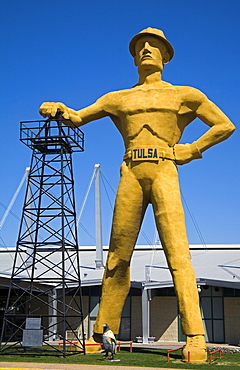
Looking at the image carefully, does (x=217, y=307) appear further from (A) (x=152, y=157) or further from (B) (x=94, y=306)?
(A) (x=152, y=157)

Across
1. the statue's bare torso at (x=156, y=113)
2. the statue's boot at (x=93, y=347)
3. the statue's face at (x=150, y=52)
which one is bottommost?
the statue's boot at (x=93, y=347)

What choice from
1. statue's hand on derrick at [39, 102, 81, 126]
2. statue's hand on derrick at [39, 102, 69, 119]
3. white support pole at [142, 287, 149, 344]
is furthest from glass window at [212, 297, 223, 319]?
statue's hand on derrick at [39, 102, 69, 119]

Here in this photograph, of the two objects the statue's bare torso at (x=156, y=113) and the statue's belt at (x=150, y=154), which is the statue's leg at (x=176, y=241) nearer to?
the statue's belt at (x=150, y=154)

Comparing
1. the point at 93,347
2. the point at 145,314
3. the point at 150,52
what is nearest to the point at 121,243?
the point at 93,347

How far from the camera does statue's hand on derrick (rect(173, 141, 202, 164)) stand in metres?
13.3

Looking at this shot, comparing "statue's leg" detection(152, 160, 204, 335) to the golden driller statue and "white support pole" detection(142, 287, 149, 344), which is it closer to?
the golden driller statue

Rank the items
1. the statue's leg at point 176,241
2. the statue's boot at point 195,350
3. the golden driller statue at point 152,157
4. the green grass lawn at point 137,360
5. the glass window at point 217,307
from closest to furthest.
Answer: the green grass lawn at point 137,360, the statue's boot at point 195,350, the statue's leg at point 176,241, the golden driller statue at point 152,157, the glass window at point 217,307

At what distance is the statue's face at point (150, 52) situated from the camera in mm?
13898

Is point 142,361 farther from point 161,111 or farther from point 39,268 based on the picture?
point 39,268

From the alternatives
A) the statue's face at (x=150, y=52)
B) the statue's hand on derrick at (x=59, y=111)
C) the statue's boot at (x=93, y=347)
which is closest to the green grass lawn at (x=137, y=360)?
the statue's boot at (x=93, y=347)

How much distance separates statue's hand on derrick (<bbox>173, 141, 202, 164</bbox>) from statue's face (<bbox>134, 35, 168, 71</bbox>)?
2.41 meters

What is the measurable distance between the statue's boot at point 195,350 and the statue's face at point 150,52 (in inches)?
288

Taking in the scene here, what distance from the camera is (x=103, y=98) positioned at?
47.4 ft

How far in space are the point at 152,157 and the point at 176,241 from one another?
229 cm
